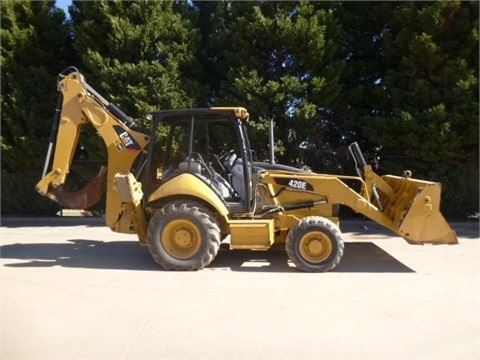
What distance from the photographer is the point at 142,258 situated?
840cm

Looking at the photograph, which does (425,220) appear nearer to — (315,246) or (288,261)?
(315,246)

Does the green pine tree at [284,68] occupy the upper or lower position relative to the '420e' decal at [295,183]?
upper

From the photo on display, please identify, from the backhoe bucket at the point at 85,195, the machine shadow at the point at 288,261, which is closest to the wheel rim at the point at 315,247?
the machine shadow at the point at 288,261

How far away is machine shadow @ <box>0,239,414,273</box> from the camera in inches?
301

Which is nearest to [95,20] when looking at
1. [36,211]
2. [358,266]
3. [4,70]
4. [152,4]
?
[152,4]

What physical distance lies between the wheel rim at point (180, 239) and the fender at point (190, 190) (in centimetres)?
44

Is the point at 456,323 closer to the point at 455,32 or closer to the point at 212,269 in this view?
the point at 212,269

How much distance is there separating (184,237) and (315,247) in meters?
1.98

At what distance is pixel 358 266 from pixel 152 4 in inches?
362

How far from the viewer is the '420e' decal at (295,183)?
7.89 m

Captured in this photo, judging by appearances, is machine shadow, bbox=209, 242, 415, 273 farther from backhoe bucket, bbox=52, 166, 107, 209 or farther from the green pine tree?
the green pine tree

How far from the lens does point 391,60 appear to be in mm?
12984

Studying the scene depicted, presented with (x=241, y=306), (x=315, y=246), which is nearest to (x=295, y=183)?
(x=315, y=246)

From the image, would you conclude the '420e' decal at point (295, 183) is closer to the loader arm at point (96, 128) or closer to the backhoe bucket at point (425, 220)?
the backhoe bucket at point (425, 220)
